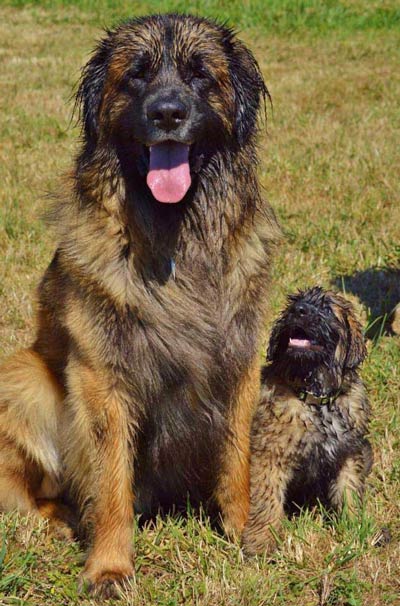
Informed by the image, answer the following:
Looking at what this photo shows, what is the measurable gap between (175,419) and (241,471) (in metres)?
0.47

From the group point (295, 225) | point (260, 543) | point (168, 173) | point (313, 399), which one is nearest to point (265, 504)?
point (260, 543)

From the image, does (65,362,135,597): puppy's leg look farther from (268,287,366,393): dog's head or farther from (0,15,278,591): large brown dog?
(268,287,366,393): dog's head

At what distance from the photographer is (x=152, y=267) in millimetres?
3434

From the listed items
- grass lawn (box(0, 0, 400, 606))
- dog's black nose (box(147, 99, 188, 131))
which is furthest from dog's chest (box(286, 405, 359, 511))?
dog's black nose (box(147, 99, 188, 131))

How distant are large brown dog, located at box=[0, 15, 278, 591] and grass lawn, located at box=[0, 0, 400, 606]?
0.29 m

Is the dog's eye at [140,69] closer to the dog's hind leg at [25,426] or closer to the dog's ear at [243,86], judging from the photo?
the dog's ear at [243,86]

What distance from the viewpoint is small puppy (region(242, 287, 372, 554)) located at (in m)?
3.67

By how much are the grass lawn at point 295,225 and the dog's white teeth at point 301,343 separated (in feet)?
2.52

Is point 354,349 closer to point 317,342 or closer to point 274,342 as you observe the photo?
point 317,342

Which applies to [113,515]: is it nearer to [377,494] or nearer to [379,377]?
[377,494]

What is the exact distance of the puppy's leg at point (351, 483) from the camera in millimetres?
3742

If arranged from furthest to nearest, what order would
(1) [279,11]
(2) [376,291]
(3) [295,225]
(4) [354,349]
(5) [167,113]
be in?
(1) [279,11] < (3) [295,225] < (2) [376,291] < (4) [354,349] < (5) [167,113]

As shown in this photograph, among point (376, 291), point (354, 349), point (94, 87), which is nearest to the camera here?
point (94, 87)

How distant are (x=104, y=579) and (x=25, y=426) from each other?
2.53 ft
